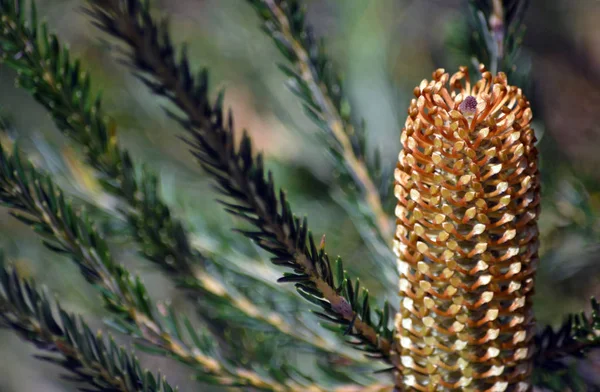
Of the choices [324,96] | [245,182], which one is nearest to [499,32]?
[324,96]

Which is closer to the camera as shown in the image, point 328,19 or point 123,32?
point 123,32

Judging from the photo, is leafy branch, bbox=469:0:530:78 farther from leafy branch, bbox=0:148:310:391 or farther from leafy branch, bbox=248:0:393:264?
leafy branch, bbox=0:148:310:391

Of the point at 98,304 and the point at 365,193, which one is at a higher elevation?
the point at 365,193

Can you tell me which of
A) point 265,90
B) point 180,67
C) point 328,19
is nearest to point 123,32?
point 180,67

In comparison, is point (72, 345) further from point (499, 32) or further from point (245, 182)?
point (499, 32)

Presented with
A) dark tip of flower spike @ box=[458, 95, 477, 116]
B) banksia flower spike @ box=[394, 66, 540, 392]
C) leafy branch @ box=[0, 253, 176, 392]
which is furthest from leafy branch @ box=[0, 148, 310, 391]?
dark tip of flower spike @ box=[458, 95, 477, 116]

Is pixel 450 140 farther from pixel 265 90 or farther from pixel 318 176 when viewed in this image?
pixel 265 90
